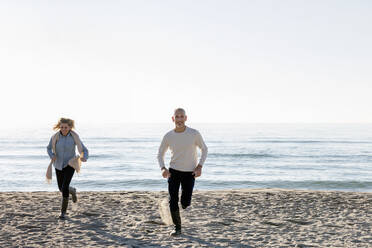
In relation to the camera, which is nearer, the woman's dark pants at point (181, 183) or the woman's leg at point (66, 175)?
the woman's dark pants at point (181, 183)

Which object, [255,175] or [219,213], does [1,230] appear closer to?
[219,213]

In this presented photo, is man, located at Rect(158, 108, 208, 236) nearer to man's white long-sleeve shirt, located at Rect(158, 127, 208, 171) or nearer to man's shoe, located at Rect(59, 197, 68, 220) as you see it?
man's white long-sleeve shirt, located at Rect(158, 127, 208, 171)

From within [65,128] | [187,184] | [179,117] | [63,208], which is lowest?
[63,208]

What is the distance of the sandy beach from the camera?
5.46m

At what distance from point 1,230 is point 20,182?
1210cm

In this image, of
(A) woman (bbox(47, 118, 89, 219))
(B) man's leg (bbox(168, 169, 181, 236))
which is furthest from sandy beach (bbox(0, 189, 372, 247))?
(A) woman (bbox(47, 118, 89, 219))

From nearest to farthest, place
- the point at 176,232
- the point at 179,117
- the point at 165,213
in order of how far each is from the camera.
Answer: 1. the point at 179,117
2. the point at 176,232
3. the point at 165,213

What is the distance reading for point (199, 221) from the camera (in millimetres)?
6773

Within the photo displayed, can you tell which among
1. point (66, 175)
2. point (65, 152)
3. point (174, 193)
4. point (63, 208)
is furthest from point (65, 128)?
point (174, 193)

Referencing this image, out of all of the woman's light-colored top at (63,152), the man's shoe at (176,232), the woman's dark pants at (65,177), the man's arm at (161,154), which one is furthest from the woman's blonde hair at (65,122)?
the man's shoe at (176,232)

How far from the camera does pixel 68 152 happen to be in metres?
6.48

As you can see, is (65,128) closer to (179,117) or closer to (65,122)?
(65,122)

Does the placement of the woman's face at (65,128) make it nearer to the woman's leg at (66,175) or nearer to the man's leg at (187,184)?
the woman's leg at (66,175)

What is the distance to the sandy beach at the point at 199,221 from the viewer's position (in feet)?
17.9
